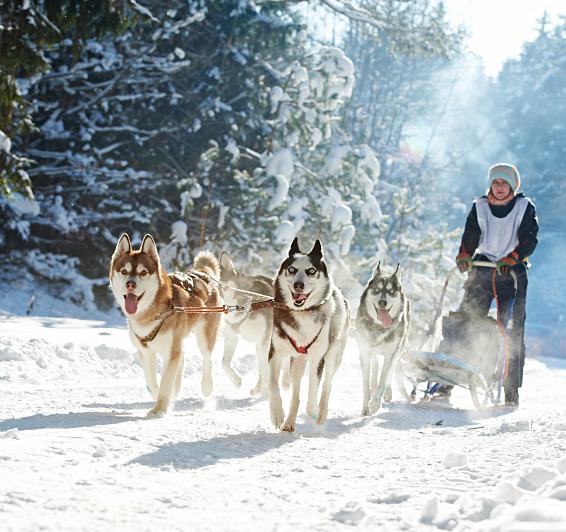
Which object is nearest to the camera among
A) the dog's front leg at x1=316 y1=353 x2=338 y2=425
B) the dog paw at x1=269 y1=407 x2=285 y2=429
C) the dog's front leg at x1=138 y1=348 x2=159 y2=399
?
the dog paw at x1=269 y1=407 x2=285 y2=429

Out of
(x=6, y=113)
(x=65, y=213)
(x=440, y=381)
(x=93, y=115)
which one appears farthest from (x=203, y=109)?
(x=440, y=381)

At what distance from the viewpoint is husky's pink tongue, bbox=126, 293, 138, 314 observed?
17.0 feet

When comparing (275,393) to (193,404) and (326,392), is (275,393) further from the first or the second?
(193,404)

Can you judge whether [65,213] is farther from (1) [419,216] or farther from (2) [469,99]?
(2) [469,99]

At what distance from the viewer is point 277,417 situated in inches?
188

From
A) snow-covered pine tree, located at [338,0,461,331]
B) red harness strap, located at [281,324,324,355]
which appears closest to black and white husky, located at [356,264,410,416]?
red harness strap, located at [281,324,324,355]

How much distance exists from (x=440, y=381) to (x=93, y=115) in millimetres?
11761

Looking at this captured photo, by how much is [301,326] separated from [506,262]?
332 cm

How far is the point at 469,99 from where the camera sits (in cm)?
4697

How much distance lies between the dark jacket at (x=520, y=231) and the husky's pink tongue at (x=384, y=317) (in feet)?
4.82

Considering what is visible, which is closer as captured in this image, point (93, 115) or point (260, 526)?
point (260, 526)

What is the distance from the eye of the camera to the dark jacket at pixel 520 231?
7336mm

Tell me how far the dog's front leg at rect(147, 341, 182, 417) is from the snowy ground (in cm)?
10

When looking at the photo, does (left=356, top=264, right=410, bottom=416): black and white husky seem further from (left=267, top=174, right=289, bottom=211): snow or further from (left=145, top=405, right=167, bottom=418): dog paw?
(left=267, top=174, right=289, bottom=211): snow
